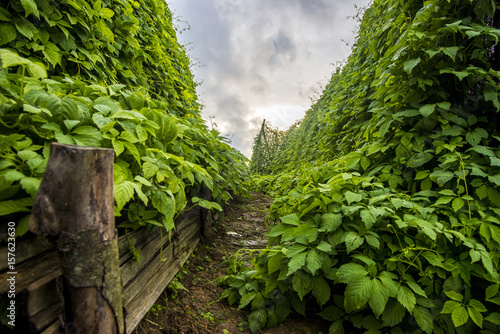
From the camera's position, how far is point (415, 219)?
152 centimetres

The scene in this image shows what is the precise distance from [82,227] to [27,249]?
275mm

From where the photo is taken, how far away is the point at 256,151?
12055mm

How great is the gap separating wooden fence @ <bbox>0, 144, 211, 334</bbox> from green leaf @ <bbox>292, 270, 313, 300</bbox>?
3.38 ft

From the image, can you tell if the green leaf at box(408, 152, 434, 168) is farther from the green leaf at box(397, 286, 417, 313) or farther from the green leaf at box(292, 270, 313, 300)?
the green leaf at box(292, 270, 313, 300)

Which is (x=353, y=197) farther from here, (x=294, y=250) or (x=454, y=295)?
(x=454, y=295)

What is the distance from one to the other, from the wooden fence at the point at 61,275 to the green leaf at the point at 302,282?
1029 millimetres

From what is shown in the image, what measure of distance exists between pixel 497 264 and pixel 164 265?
238cm

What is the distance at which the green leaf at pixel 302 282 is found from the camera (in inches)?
62.2

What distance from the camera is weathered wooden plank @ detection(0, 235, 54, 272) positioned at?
0.84 metres

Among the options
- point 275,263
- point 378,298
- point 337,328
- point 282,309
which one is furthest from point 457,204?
point 282,309

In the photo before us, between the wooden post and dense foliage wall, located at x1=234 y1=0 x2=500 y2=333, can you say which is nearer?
the wooden post

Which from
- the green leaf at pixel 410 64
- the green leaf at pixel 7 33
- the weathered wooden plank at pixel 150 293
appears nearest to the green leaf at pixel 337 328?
the weathered wooden plank at pixel 150 293

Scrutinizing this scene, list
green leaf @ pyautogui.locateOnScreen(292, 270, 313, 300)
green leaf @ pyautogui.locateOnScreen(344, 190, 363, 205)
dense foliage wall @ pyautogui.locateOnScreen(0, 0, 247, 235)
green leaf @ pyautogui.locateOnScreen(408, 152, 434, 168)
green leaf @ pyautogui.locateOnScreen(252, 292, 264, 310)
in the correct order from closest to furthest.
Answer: dense foliage wall @ pyautogui.locateOnScreen(0, 0, 247, 235) → green leaf @ pyautogui.locateOnScreen(292, 270, 313, 300) → green leaf @ pyautogui.locateOnScreen(344, 190, 363, 205) → green leaf @ pyautogui.locateOnScreen(252, 292, 264, 310) → green leaf @ pyautogui.locateOnScreen(408, 152, 434, 168)

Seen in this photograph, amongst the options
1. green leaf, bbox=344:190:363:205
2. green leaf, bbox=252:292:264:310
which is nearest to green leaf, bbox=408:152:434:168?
green leaf, bbox=344:190:363:205
